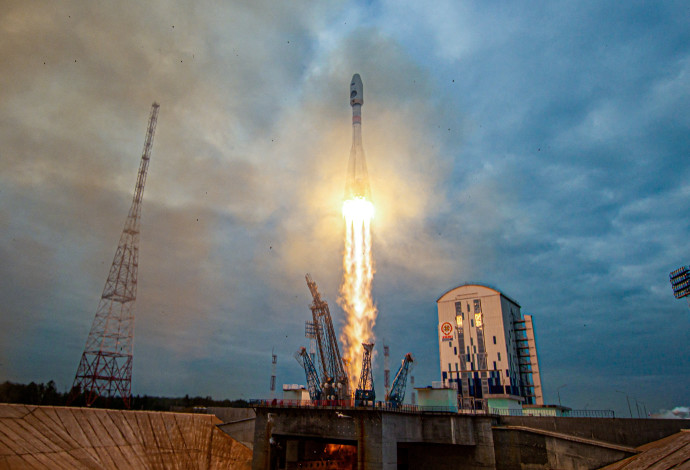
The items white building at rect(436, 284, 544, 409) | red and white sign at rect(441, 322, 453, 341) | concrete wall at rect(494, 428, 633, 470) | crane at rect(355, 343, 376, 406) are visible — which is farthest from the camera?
red and white sign at rect(441, 322, 453, 341)

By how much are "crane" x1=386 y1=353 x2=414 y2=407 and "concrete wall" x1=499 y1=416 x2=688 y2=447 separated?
16454mm

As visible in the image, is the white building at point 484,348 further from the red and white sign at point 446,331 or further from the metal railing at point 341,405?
the metal railing at point 341,405

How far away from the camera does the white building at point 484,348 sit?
68.7 meters

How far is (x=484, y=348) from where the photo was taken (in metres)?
70.4

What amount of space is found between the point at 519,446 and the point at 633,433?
10584 mm

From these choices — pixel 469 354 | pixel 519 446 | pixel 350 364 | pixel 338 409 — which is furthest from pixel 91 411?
pixel 469 354

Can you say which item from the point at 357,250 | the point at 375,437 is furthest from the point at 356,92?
the point at 375,437

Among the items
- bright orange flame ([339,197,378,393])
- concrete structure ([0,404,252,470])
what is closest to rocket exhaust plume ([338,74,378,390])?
bright orange flame ([339,197,378,393])

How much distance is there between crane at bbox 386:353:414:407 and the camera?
173 ft

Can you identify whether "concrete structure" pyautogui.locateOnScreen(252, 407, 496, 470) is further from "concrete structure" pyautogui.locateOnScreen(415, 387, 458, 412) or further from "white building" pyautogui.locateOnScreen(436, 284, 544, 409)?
"white building" pyautogui.locateOnScreen(436, 284, 544, 409)

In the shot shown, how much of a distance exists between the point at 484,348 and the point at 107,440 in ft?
193

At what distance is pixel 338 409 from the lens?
3997 centimetres

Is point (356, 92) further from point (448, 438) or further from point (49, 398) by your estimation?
point (49, 398)

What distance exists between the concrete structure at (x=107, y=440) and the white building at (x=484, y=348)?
41.1 meters
